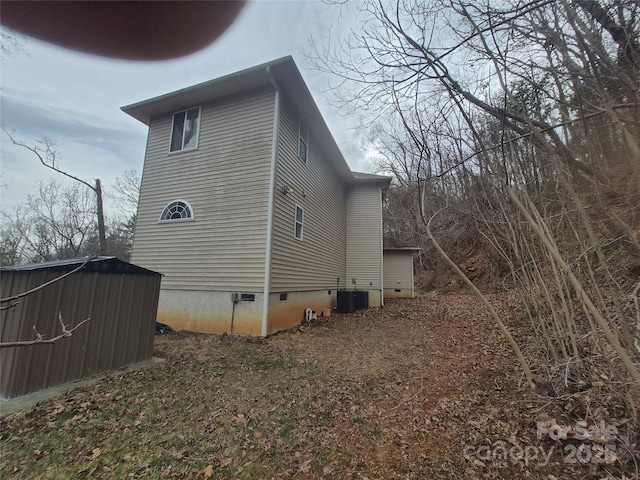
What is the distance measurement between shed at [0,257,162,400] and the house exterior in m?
2.29

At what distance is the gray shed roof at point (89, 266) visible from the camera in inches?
146

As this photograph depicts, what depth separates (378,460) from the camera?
8.48ft

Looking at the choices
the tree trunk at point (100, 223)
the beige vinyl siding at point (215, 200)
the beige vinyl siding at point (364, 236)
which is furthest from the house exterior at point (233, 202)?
the tree trunk at point (100, 223)

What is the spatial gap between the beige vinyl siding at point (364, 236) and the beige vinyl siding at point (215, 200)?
6.86 meters

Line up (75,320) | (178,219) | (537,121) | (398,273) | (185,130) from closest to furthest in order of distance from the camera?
(537,121)
(75,320)
(178,219)
(185,130)
(398,273)

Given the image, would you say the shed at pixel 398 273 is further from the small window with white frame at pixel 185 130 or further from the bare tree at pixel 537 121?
the bare tree at pixel 537 121

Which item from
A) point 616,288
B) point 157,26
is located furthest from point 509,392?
point 157,26

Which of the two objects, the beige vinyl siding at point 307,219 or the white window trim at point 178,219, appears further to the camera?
the white window trim at point 178,219

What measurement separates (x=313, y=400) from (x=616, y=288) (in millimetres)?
3519

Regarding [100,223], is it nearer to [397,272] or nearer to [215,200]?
[215,200]

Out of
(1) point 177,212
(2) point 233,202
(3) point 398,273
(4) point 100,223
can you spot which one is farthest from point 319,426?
(4) point 100,223

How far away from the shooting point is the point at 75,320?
13.3 ft

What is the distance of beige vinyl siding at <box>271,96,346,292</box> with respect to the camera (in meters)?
7.84

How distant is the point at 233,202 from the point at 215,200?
0.59 meters
